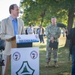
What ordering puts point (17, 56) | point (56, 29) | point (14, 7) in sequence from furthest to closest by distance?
1. point (56, 29)
2. point (14, 7)
3. point (17, 56)

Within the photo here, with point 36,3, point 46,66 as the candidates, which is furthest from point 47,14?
point 46,66

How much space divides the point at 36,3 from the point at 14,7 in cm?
1271

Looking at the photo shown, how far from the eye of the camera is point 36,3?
62.2 feet

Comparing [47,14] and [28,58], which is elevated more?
[47,14]

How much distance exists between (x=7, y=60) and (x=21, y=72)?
0.92 metres

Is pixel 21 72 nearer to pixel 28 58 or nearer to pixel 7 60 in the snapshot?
pixel 28 58

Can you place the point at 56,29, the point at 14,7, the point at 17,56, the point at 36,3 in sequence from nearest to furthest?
the point at 17,56
the point at 14,7
the point at 56,29
the point at 36,3

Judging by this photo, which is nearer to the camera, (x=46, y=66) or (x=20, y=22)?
(x=20, y=22)

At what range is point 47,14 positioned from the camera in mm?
19641

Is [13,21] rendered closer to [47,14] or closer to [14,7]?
[14,7]

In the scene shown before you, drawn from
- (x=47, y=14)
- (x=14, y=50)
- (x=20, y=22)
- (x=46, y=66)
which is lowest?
(x=46, y=66)

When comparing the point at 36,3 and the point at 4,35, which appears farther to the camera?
the point at 36,3

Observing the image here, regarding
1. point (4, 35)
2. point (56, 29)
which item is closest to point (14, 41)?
point (4, 35)

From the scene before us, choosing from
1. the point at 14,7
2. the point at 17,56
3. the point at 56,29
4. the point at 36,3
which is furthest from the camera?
the point at 36,3
